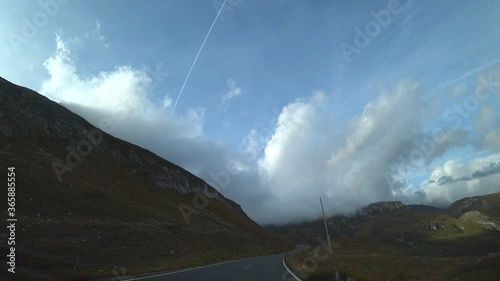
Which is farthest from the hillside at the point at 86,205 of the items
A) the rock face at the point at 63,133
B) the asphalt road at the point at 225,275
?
the asphalt road at the point at 225,275

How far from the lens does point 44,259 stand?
23984mm

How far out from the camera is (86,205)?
6006cm

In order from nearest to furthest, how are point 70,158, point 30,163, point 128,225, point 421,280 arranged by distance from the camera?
point 421,280 < point 128,225 < point 30,163 < point 70,158

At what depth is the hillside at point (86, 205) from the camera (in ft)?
102

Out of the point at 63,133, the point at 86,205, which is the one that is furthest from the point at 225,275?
the point at 63,133

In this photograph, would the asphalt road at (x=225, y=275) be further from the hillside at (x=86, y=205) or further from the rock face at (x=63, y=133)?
the rock face at (x=63, y=133)

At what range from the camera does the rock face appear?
7600 cm

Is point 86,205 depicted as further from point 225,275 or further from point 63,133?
point 225,275

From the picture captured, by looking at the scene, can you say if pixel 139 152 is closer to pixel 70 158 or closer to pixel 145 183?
pixel 145 183

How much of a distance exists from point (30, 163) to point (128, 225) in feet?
73.3

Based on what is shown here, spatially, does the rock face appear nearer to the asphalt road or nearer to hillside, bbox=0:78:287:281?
hillside, bbox=0:78:287:281

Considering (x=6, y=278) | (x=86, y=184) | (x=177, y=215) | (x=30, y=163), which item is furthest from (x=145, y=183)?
(x=6, y=278)

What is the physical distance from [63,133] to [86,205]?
37.7 metres

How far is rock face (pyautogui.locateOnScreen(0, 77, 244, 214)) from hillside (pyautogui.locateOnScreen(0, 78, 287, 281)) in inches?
12.5
